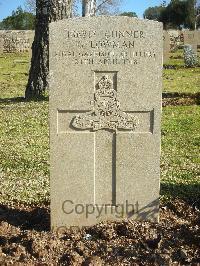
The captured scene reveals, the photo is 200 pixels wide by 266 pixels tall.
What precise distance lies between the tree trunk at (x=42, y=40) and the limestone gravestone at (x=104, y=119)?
7.13 m

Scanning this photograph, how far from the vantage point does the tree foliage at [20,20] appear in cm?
5441

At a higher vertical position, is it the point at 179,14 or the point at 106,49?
the point at 179,14

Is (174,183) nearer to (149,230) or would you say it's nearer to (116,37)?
(149,230)

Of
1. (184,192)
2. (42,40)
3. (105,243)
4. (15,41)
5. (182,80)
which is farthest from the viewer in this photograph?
(15,41)

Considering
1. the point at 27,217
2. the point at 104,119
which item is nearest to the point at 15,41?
the point at 27,217

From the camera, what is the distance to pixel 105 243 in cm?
417

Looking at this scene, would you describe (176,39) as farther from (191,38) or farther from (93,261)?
(93,261)

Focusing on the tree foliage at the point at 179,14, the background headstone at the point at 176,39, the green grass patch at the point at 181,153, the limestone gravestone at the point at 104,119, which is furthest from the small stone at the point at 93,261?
the tree foliage at the point at 179,14

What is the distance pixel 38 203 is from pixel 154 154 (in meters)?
1.48

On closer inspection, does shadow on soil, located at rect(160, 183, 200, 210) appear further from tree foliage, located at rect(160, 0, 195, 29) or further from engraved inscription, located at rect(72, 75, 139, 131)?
tree foliage, located at rect(160, 0, 195, 29)

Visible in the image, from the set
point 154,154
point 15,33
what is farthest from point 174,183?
point 15,33

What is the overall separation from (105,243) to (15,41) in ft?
111

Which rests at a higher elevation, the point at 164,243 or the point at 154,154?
the point at 154,154

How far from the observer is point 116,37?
4242 millimetres
